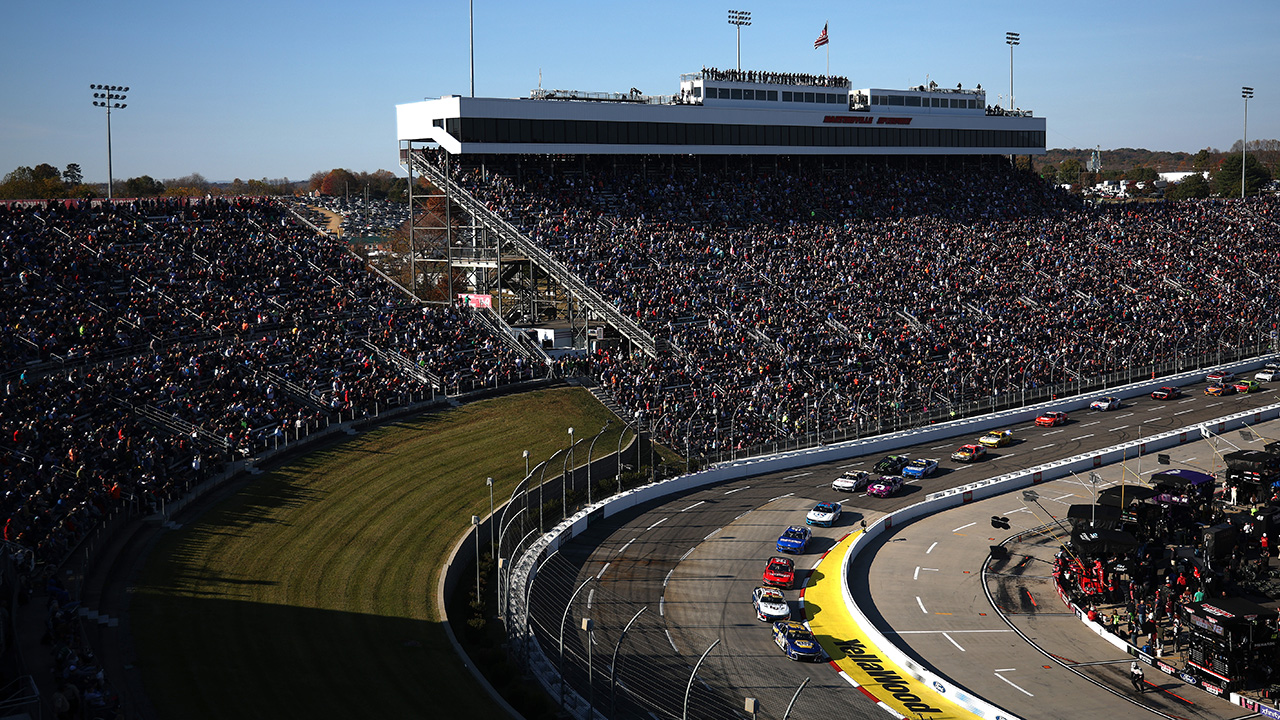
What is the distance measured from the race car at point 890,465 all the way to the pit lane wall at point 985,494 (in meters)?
3.03

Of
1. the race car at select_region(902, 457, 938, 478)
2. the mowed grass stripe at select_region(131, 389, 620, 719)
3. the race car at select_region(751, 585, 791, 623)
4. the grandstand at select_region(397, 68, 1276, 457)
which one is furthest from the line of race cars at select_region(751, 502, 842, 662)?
the mowed grass stripe at select_region(131, 389, 620, 719)

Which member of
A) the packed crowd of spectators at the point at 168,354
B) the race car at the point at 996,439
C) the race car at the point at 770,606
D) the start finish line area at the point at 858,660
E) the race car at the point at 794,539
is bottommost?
the start finish line area at the point at 858,660

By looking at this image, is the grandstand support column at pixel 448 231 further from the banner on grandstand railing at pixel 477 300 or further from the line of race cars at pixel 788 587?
the line of race cars at pixel 788 587

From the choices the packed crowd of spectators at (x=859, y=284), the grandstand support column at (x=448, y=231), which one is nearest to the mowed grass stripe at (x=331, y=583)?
the packed crowd of spectators at (x=859, y=284)

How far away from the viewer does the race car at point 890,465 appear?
55469mm

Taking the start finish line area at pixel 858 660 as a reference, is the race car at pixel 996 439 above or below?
above

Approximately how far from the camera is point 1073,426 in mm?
66000

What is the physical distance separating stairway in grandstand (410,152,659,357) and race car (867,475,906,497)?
16138 mm

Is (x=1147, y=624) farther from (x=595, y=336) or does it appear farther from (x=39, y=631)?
(x=595, y=336)

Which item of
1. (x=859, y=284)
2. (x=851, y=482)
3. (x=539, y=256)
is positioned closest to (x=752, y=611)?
(x=851, y=482)

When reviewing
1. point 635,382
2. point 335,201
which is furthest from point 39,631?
point 335,201

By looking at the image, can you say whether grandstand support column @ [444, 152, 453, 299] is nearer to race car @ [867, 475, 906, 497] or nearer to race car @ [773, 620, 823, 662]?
race car @ [867, 475, 906, 497]

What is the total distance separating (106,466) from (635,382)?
2823 centimetres

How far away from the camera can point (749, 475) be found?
55.8 meters
